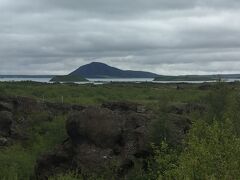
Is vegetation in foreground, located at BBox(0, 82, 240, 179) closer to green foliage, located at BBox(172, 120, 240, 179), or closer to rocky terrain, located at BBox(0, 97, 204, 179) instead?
green foliage, located at BBox(172, 120, 240, 179)

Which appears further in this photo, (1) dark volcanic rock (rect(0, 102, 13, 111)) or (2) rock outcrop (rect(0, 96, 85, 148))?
(1) dark volcanic rock (rect(0, 102, 13, 111))

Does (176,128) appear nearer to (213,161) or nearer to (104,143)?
(104,143)

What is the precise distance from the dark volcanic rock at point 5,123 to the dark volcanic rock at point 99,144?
13099 mm

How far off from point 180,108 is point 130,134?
20.6 meters

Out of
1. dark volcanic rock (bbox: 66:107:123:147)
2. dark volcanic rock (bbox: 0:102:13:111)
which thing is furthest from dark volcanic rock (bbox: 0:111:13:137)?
dark volcanic rock (bbox: 66:107:123:147)

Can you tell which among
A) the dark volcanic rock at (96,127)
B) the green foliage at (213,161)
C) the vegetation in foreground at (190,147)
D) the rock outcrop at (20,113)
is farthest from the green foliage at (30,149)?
the green foliage at (213,161)

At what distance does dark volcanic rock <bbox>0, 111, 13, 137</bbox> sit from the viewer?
46.8 meters

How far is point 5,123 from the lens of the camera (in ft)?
156

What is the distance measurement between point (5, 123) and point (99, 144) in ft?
56.4

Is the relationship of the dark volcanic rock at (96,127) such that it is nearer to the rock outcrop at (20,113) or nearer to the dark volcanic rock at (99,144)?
the dark volcanic rock at (99,144)

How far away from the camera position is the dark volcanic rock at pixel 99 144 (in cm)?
3145

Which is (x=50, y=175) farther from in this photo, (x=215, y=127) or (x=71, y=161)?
(x=215, y=127)

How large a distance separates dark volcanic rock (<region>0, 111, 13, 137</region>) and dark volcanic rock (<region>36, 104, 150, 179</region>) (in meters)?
13.1

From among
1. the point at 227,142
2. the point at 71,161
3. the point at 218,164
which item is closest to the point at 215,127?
the point at 227,142
